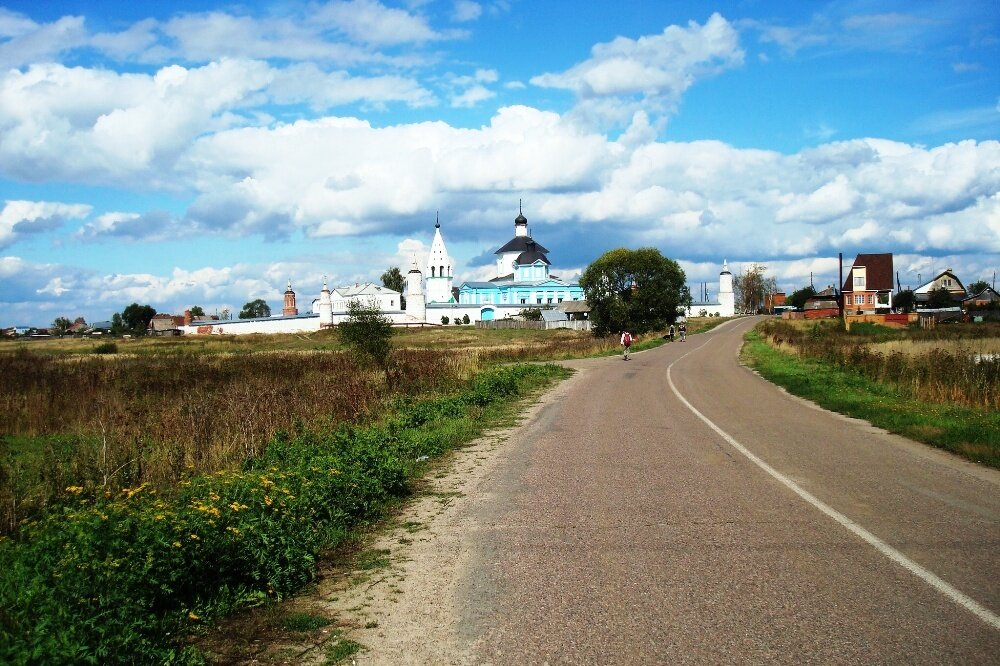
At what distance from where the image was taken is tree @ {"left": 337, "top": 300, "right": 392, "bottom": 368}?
28766 millimetres

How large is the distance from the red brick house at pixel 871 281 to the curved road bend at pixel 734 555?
104937 mm

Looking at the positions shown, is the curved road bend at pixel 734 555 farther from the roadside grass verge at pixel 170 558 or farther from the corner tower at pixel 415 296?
the corner tower at pixel 415 296

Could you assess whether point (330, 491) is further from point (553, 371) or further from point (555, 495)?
point (553, 371)

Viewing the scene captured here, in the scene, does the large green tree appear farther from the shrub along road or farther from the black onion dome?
the shrub along road

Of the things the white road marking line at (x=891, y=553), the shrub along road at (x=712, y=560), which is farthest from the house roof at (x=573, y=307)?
the white road marking line at (x=891, y=553)

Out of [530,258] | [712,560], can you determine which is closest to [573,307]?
[530,258]

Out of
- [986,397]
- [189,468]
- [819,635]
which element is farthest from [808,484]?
[986,397]

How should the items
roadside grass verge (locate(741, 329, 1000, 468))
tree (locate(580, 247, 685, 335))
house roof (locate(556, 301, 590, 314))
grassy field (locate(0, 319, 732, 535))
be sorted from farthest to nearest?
house roof (locate(556, 301, 590, 314)), tree (locate(580, 247, 685, 335)), roadside grass verge (locate(741, 329, 1000, 468)), grassy field (locate(0, 319, 732, 535))

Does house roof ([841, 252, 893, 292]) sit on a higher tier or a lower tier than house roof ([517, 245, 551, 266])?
lower

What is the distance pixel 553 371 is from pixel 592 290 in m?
62.6

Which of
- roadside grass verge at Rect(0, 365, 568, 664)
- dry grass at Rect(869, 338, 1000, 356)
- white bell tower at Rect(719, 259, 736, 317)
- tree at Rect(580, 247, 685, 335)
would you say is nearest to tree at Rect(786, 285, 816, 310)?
white bell tower at Rect(719, 259, 736, 317)

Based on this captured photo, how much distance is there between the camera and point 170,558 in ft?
18.5

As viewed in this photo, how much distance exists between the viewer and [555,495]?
9227 millimetres

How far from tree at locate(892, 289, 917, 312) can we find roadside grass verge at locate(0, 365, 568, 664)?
110711 mm
